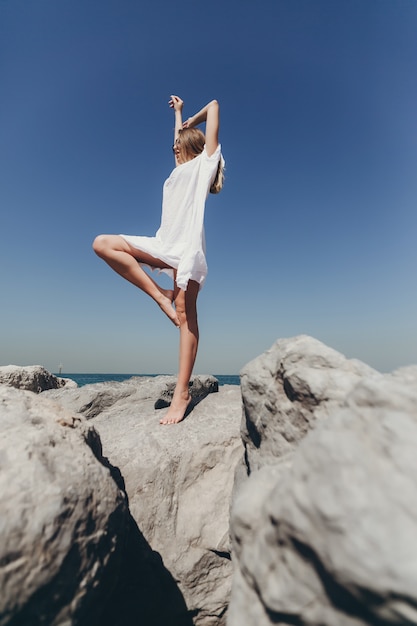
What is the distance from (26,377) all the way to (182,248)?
12.5 ft

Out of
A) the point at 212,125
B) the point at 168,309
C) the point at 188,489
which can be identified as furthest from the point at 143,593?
the point at 212,125

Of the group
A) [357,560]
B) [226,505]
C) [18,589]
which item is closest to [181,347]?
[226,505]

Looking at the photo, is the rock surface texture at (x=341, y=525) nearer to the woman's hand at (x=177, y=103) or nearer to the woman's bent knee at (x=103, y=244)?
the woman's bent knee at (x=103, y=244)

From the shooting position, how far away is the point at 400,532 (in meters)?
0.88

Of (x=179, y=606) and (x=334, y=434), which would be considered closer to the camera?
(x=334, y=434)

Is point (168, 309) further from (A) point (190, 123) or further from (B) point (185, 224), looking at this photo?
(A) point (190, 123)

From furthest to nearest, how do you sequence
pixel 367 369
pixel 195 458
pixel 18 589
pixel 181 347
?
pixel 181 347 < pixel 195 458 < pixel 367 369 < pixel 18 589

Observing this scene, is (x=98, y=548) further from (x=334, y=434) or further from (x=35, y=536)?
(x=334, y=434)

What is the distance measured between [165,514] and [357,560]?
67.4 inches

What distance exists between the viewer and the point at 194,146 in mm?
3604

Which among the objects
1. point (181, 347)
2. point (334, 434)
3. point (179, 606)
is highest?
point (181, 347)

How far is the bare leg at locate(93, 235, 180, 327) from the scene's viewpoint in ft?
10.3

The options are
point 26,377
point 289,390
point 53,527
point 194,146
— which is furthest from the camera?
point 26,377

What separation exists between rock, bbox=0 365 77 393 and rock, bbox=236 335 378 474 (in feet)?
14.4
